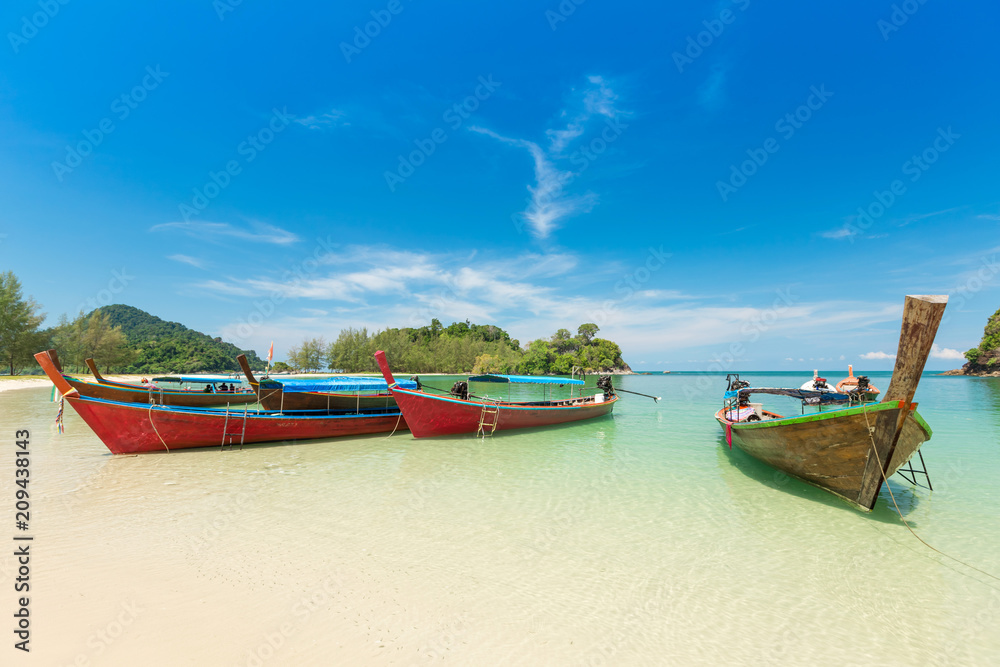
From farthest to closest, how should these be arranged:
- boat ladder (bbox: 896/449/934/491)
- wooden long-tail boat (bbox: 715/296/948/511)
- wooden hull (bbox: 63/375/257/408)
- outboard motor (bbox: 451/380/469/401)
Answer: outboard motor (bbox: 451/380/469/401), wooden hull (bbox: 63/375/257/408), boat ladder (bbox: 896/449/934/491), wooden long-tail boat (bbox: 715/296/948/511)

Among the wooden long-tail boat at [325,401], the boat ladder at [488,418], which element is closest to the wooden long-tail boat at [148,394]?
the wooden long-tail boat at [325,401]

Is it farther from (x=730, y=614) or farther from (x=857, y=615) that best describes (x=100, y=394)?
(x=857, y=615)

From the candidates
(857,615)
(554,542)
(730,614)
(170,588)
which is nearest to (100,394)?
(170,588)

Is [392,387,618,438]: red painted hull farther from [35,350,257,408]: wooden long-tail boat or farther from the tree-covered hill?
the tree-covered hill

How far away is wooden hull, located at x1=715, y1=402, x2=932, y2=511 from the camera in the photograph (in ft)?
21.1

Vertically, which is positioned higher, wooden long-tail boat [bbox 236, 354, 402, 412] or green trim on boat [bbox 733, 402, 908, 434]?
green trim on boat [bbox 733, 402, 908, 434]

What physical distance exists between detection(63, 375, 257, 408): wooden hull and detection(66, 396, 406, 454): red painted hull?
1450 millimetres

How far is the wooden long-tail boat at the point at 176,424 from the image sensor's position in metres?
10.2

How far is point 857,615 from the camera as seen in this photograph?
169 inches

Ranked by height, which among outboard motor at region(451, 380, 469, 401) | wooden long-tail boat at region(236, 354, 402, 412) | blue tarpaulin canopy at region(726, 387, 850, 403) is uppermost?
blue tarpaulin canopy at region(726, 387, 850, 403)

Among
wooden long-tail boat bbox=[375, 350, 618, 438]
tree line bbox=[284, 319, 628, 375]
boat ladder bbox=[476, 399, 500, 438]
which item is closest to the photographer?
wooden long-tail boat bbox=[375, 350, 618, 438]

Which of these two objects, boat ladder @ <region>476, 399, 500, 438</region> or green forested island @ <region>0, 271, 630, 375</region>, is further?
green forested island @ <region>0, 271, 630, 375</region>

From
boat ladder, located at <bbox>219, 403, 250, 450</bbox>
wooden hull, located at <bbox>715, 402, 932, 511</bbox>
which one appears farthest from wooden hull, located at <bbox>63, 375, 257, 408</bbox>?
wooden hull, located at <bbox>715, 402, 932, 511</bbox>

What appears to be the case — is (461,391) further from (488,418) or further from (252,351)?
(252,351)
